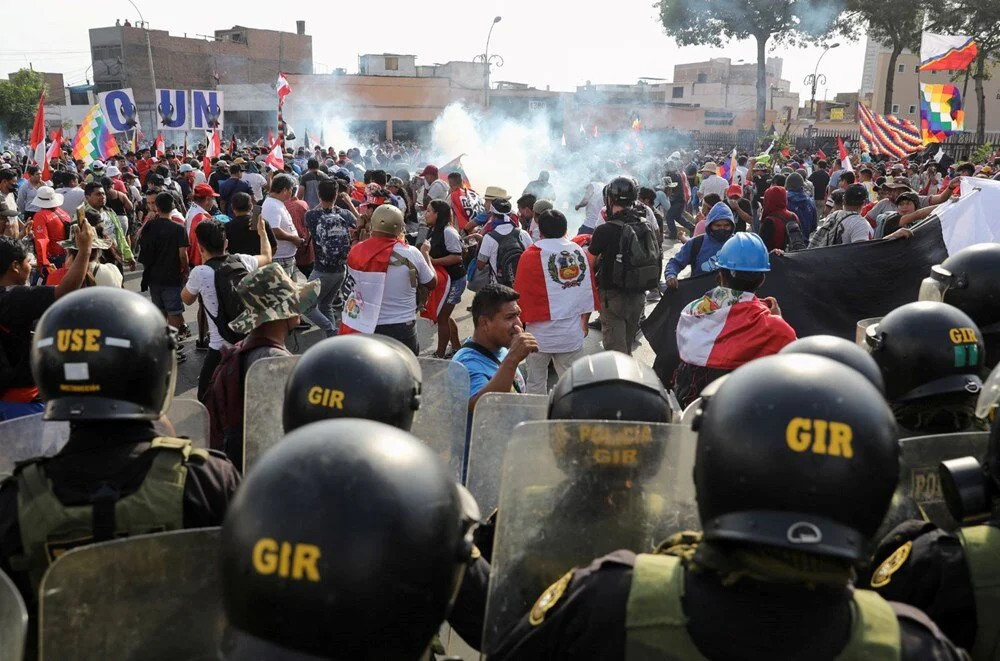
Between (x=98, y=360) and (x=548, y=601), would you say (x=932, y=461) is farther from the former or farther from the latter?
(x=98, y=360)

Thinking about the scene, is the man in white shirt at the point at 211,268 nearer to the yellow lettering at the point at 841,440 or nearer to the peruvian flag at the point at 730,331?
the peruvian flag at the point at 730,331

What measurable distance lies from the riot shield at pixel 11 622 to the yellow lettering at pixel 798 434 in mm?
1304

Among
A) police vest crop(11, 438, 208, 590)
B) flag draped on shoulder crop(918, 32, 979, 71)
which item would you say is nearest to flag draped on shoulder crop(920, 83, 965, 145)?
flag draped on shoulder crop(918, 32, 979, 71)

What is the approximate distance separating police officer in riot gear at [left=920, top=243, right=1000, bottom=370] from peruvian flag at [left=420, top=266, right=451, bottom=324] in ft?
16.1

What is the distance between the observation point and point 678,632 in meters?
1.39


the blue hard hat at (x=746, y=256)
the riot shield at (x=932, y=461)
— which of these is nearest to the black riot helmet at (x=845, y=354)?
the riot shield at (x=932, y=461)

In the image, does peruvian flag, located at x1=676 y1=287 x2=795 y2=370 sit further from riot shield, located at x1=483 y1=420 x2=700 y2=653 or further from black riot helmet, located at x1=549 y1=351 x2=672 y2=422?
riot shield, located at x1=483 y1=420 x2=700 y2=653

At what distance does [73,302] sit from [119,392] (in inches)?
10.8

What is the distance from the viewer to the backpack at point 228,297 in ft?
18.0

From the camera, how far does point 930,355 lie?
2.59 m

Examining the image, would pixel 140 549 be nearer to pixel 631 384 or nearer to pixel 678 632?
pixel 678 632

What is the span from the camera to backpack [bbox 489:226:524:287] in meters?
7.17

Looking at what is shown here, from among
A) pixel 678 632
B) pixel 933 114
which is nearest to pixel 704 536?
pixel 678 632

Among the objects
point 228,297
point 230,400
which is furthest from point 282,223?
point 230,400
